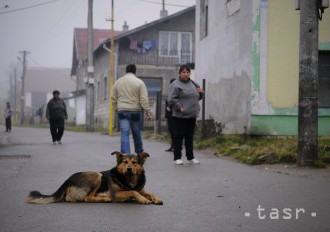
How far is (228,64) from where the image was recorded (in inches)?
652

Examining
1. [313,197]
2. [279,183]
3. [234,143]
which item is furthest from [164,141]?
[313,197]

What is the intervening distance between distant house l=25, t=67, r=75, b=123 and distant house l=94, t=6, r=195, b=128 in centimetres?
5746

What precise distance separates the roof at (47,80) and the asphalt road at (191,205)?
83674 mm

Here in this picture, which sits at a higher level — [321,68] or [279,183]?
[321,68]

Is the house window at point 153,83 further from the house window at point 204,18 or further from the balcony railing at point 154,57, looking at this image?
the house window at point 204,18

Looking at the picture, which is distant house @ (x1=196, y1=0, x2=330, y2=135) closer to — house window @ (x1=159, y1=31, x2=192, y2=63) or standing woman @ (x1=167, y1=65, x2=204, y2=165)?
standing woman @ (x1=167, y1=65, x2=204, y2=165)

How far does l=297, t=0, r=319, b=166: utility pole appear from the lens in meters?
9.74

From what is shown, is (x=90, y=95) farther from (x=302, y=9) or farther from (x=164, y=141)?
(x=302, y=9)

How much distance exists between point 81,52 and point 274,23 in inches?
1432

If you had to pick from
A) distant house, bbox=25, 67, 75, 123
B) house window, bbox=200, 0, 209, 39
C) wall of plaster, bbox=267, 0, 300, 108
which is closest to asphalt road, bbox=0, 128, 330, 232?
wall of plaster, bbox=267, 0, 300, 108

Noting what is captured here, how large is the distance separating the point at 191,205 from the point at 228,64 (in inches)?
423

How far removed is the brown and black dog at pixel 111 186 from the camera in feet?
20.2

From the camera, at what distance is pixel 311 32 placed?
31.9 feet

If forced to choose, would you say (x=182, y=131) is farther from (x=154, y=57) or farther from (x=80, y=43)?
(x=80, y=43)
